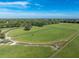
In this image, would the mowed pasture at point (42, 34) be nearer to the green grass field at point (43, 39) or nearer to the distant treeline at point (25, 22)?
the green grass field at point (43, 39)

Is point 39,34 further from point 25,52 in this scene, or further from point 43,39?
point 25,52

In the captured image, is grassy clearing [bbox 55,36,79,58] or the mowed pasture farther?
the mowed pasture

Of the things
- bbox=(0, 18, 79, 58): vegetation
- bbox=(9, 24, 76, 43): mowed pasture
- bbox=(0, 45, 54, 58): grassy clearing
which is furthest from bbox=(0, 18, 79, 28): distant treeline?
bbox=(0, 45, 54, 58): grassy clearing

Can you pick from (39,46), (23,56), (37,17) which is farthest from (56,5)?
(23,56)

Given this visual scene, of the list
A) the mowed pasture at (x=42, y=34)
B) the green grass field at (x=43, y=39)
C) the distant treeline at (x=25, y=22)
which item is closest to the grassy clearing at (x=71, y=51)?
the green grass field at (x=43, y=39)

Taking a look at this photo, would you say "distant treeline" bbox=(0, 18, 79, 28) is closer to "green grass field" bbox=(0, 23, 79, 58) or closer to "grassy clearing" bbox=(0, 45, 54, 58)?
"green grass field" bbox=(0, 23, 79, 58)

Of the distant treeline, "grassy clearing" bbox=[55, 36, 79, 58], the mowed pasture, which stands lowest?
"grassy clearing" bbox=[55, 36, 79, 58]

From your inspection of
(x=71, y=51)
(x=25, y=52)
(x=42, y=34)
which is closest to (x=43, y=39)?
(x=42, y=34)
